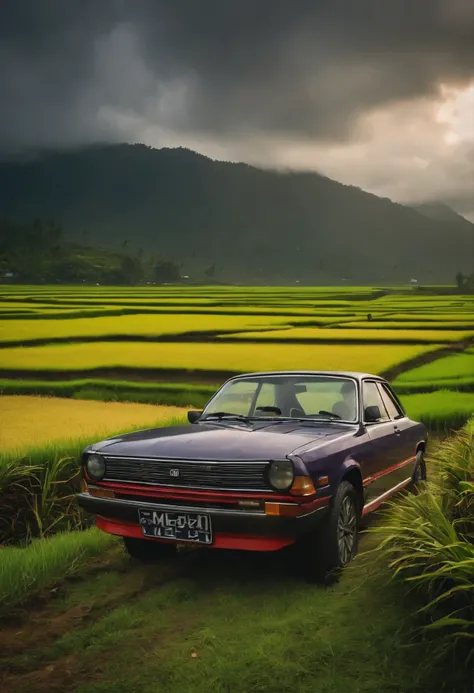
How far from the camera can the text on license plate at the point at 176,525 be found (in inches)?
194

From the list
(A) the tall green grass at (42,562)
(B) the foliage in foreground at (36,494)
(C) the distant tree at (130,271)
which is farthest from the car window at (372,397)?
(C) the distant tree at (130,271)

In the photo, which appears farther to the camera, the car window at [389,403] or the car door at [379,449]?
the car window at [389,403]

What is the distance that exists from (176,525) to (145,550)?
103 cm

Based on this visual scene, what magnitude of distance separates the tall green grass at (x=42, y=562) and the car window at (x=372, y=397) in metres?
2.76

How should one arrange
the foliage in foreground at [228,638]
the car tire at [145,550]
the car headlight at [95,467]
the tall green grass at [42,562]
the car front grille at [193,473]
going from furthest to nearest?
the car tire at [145,550], the car headlight at [95,467], the tall green grass at [42,562], the car front grille at [193,473], the foliage in foreground at [228,638]

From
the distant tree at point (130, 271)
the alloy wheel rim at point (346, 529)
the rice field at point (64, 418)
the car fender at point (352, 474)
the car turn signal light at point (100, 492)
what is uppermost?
the distant tree at point (130, 271)

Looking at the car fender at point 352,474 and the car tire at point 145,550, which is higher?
the car fender at point 352,474

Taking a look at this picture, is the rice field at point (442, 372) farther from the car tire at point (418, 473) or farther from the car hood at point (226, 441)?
the car hood at point (226, 441)

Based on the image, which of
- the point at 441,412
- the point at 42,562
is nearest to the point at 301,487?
the point at 42,562

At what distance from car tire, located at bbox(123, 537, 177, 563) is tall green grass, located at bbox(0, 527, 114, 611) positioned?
0.39m

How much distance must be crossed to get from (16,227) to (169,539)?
189 meters

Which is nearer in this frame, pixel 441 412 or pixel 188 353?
pixel 441 412

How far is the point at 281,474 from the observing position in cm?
489

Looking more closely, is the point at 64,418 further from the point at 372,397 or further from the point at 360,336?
the point at 360,336
